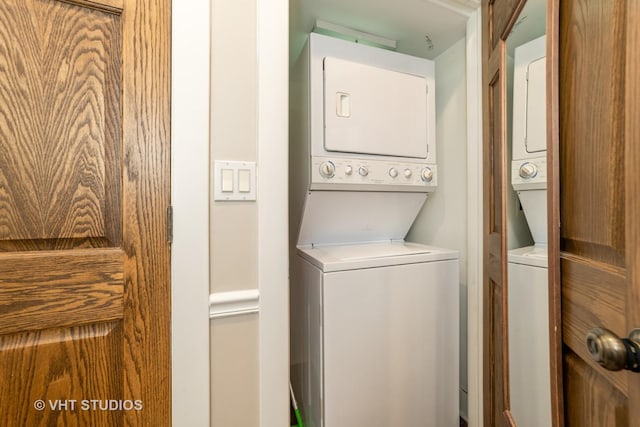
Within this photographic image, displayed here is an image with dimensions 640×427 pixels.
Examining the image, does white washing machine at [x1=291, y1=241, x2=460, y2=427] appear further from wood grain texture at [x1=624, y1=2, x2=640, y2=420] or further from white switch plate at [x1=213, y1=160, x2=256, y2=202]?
wood grain texture at [x1=624, y1=2, x2=640, y2=420]

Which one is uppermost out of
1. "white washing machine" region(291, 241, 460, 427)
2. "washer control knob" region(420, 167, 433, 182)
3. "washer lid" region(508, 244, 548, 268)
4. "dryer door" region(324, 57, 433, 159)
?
"dryer door" region(324, 57, 433, 159)

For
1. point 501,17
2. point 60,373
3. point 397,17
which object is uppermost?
point 397,17

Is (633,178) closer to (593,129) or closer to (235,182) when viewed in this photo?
(593,129)

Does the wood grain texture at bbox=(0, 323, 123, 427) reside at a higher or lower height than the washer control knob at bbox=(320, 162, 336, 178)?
lower

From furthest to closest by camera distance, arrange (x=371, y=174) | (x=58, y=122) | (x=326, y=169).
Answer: (x=371, y=174), (x=326, y=169), (x=58, y=122)

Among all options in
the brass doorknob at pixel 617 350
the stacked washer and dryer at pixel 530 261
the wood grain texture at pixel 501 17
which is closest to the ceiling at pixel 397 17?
the wood grain texture at pixel 501 17

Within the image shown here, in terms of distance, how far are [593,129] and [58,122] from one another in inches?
51.2

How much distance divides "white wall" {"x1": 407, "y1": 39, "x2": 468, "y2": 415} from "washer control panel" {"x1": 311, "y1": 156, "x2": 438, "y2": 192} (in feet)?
0.61

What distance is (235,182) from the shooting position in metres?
0.92

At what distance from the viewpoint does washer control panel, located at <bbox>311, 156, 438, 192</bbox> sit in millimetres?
1368

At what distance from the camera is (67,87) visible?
74 centimetres

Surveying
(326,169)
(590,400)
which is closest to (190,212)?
(326,169)

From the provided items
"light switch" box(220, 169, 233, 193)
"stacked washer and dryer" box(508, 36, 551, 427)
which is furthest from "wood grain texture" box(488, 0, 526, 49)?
"light switch" box(220, 169, 233, 193)

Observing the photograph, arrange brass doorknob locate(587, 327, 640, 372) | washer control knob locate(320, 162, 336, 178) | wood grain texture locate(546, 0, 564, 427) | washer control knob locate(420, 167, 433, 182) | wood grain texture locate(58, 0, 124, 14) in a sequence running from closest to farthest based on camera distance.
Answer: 1. brass doorknob locate(587, 327, 640, 372)
2. wood grain texture locate(546, 0, 564, 427)
3. wood grain texture locate(58, 0, 124, 14)
4. washer control knob locate(320, 162, 336, 178)
5. washer control knob locate(420, 167, 433, 182)
